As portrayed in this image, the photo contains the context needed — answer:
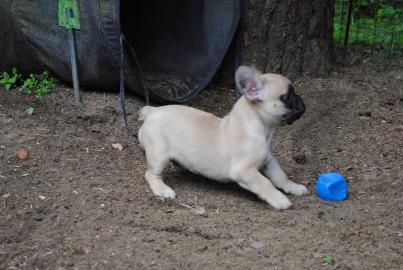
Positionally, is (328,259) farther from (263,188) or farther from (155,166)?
(155,166)

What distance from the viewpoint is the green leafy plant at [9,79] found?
635cm

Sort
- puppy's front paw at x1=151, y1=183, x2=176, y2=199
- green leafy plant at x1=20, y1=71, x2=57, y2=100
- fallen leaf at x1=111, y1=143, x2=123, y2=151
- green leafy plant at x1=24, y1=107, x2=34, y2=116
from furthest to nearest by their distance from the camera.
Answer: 1. green leafy plant at x1=20, y1=71, x2=57, y2=100
2. green leafy plant at x1=24, y1=107, x2=34, y2=116
3. fallen leaf at x1=111, y1=143, x2=123, y2=151
4. puppy's front paw at x1=151, y1=183, x2=176, y2=199

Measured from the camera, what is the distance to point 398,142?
5.39 m

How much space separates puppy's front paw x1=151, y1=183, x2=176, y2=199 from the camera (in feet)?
14.6

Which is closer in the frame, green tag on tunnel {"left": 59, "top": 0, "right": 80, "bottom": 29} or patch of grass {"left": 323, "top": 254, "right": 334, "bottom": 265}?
patch of grass {"left": 323, "top": 254, "right": 334, "bottom": 265}

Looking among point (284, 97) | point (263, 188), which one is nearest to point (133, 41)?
point (284, 97)

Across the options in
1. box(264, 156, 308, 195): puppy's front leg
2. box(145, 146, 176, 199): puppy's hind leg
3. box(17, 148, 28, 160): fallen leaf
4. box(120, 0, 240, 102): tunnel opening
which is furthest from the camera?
box(120, 0, 240, 102): tunnel opening

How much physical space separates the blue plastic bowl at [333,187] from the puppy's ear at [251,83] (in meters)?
0.81

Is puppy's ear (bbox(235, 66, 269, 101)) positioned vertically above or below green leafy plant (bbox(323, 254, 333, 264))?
above

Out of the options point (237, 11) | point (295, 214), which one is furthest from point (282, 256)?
point (237, 11)

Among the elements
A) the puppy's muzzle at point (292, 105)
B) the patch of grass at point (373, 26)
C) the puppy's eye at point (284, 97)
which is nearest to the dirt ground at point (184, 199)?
the puppy's muzzle at point (292, 105)

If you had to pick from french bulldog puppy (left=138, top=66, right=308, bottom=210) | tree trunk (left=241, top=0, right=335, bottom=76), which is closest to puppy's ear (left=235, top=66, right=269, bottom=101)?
french bulldog puppy (left=138, top=66, right=308, bottom=210)

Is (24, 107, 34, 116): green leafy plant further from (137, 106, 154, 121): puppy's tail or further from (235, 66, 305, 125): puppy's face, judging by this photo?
(235, 66, 305, 125): puppy's face

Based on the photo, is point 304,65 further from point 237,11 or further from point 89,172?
point 89,172
